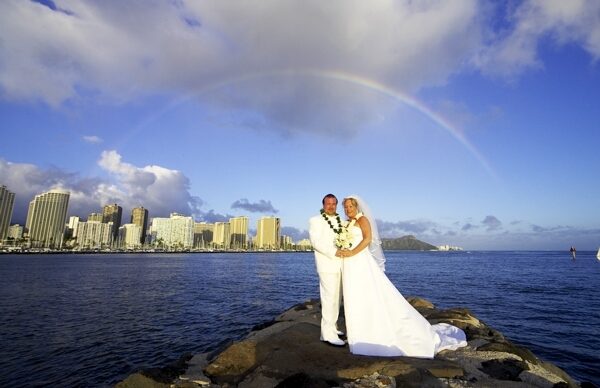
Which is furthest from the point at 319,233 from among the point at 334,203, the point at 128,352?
the point at 128,352

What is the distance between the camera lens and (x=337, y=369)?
732 centimetres

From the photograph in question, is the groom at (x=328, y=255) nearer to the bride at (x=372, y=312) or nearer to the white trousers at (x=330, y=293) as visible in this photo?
the white trousers at (x=330, y=293)

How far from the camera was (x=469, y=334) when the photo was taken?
11125mm

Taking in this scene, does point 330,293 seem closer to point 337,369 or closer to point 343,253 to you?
point 343,253

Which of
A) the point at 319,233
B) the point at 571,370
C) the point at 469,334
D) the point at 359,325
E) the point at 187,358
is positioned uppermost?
the point at 319,233

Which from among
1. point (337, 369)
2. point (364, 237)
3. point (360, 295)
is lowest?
point (337, 369)

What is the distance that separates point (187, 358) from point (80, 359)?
6.79 meters

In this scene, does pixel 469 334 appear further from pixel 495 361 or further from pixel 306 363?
pixel 306 363

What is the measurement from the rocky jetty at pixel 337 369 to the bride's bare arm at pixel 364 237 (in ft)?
7.61

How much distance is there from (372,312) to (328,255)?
1.67 metres

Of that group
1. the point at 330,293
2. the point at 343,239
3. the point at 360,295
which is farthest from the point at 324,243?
the point at 360,295

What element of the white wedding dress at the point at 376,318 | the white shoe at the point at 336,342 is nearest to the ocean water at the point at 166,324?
the white shoe at the point at 336,342

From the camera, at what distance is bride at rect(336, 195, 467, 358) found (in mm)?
8188

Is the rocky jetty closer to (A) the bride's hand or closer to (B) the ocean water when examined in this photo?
(A) the bride's hand
